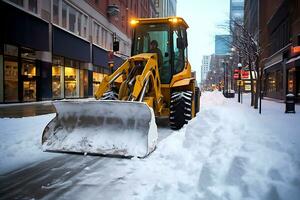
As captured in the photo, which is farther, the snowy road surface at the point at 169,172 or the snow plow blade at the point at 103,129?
the snow plow blade at the point at 103,129

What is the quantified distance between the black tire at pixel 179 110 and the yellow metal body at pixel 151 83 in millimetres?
396

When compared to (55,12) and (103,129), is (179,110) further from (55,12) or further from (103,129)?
(55,12)

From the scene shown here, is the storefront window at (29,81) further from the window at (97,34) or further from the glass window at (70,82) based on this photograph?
the window at (97,34)

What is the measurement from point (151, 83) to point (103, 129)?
2.89 m

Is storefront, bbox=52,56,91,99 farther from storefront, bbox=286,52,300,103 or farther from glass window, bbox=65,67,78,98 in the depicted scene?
storefront, bbox=286,52,300,103

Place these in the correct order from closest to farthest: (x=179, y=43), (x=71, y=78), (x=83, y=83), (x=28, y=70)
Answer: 1. (x=179, y=43)
2. (x=28, y=70)
3. (x=71, y=78)
4. (x=83, y=83)

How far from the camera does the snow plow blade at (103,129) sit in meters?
6.75

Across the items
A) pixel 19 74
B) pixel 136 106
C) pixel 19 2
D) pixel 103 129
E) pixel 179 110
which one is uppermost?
pixel 19 2

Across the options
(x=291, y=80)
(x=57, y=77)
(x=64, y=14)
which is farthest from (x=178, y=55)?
(x=291, y=80)

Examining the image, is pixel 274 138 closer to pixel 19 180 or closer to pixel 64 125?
pixel 64 125

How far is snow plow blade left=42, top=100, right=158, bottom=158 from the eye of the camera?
675cm

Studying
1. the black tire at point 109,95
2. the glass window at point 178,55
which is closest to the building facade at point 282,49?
the glass window at point 178,55

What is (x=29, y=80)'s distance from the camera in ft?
75.0

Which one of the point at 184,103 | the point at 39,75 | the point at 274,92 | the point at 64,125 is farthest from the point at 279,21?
the point at 64,125
